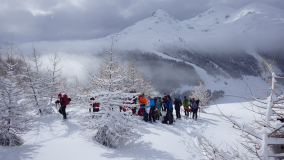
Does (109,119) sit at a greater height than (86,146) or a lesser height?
greater

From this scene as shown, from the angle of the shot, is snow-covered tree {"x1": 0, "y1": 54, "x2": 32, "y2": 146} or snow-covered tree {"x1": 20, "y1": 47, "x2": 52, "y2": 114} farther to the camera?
snow-covered tree {"x1": 20, "y1": 47, "x2": 52, "y2": 114}

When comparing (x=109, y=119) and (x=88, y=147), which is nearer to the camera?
(x=88, y=147)

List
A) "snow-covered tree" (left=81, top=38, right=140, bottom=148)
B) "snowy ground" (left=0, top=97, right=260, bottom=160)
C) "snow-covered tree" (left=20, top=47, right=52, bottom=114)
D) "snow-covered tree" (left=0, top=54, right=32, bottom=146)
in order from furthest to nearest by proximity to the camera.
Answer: "snow-covered tree" (left=20, top=47, right=52, bottom=114), "snow-covered tree" (left=81, top=38, right=140, bottom=148), "snow-covered tree" (left=0, top=54, right=32, bottom=146), "snowy ground" (left=0, top=97, right=260, bottom=160)

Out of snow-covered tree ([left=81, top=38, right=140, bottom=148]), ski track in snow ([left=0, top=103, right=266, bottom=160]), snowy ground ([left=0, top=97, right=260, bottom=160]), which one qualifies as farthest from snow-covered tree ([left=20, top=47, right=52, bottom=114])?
snow-covered tree ([left=81, top=38, right=140, bottom=148])

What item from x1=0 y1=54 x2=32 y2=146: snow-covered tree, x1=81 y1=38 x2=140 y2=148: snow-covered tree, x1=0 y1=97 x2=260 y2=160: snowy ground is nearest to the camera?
x1=0 y1=97 x2=260 y2=160: snowy ground

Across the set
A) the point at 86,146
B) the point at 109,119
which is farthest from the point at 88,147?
the point at 109,119

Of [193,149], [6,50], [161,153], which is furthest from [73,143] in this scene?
[6,50]

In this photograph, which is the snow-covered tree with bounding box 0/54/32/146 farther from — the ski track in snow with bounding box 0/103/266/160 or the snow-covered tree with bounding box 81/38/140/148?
the snow-covered tree with bounding box 81/38/140/148

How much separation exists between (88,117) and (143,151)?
3.03 metres

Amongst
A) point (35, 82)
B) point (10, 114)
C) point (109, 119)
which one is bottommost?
point (109, 119)

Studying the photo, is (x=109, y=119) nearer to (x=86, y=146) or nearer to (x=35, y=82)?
(x=86, y=146)

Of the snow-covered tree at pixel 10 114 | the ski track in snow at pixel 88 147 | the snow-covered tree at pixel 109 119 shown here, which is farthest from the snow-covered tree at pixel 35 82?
the snow-covered tree at pixel 109 119

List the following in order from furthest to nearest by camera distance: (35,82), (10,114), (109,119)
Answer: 1. (35,82)
2. (109,119)
3. (10,114)

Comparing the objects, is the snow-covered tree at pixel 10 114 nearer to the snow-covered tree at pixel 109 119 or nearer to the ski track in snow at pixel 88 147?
the ski track in snow at pixel 88 147
